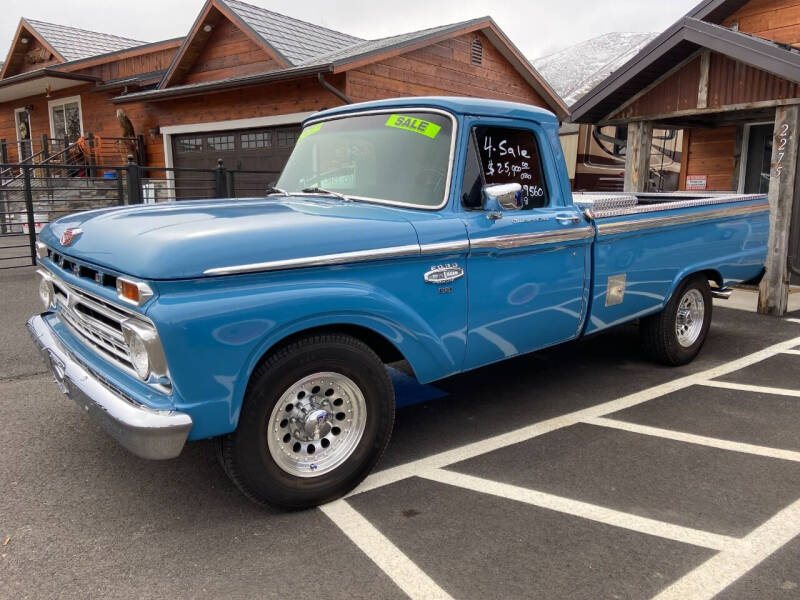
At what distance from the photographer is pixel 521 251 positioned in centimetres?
370

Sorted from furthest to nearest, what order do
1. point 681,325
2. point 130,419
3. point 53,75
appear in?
point 53,75 → point 681,325 → point 130,419

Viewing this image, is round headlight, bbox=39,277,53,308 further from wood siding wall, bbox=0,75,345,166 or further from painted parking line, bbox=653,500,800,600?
wood siding wall, bbox=0,75,345,166

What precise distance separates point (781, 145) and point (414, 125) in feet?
18.1

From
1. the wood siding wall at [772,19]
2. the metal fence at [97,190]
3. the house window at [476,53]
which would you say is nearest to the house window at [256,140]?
the metal fence at [97,190]

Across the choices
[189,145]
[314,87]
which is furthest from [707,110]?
[189,145]

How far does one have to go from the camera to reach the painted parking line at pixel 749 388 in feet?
15.6

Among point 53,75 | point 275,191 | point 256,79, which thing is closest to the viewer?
point 275,191

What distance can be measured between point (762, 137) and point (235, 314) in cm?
1142

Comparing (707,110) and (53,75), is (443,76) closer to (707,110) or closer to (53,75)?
(707,110)

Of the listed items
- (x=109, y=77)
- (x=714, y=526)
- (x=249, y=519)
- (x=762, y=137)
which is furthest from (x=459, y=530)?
(x=109, y=77)

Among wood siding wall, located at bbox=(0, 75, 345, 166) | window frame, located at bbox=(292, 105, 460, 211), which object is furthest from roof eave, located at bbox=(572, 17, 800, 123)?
window frame, located at bbox=(292, 105, 460, 211)

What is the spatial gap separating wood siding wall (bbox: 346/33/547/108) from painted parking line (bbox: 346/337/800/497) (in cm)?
841

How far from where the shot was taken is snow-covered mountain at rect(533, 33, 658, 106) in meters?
34.2

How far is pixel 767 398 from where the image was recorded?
4.61 metres
